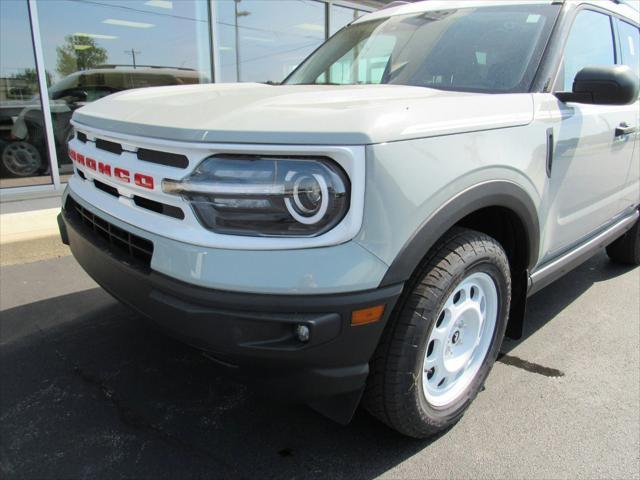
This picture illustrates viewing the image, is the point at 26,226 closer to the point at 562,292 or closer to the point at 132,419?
the point at 132,419

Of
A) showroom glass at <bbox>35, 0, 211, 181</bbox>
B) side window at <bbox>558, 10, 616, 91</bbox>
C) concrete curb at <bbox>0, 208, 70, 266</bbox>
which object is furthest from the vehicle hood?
showroom glass at <bbox>35, 0, 211, 181</bbox>

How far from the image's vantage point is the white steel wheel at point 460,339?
2104 millimetres

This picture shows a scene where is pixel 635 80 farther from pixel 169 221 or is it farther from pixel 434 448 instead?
pixel 169 221

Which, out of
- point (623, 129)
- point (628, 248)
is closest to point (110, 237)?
point (623, 129)

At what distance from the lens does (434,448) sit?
86.5 inches

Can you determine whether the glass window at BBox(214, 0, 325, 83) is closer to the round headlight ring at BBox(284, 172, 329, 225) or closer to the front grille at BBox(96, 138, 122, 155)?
the front grille at BBox(96, 138, 122, 155)

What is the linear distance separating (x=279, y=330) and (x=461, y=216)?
2.61ft

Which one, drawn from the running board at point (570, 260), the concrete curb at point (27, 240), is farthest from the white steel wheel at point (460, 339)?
the concrete curb at point (27, 240)

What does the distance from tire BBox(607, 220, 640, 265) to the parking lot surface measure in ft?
4.15

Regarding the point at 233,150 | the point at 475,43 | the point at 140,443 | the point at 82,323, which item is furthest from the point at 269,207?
the point at 82,323

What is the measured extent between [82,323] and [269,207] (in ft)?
7.27

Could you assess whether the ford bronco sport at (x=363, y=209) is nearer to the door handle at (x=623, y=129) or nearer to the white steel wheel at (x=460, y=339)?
the white steel wheel at (x=460, y=339)

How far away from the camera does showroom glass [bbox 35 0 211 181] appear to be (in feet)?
20.3

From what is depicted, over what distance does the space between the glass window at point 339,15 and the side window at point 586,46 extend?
6.64 m
